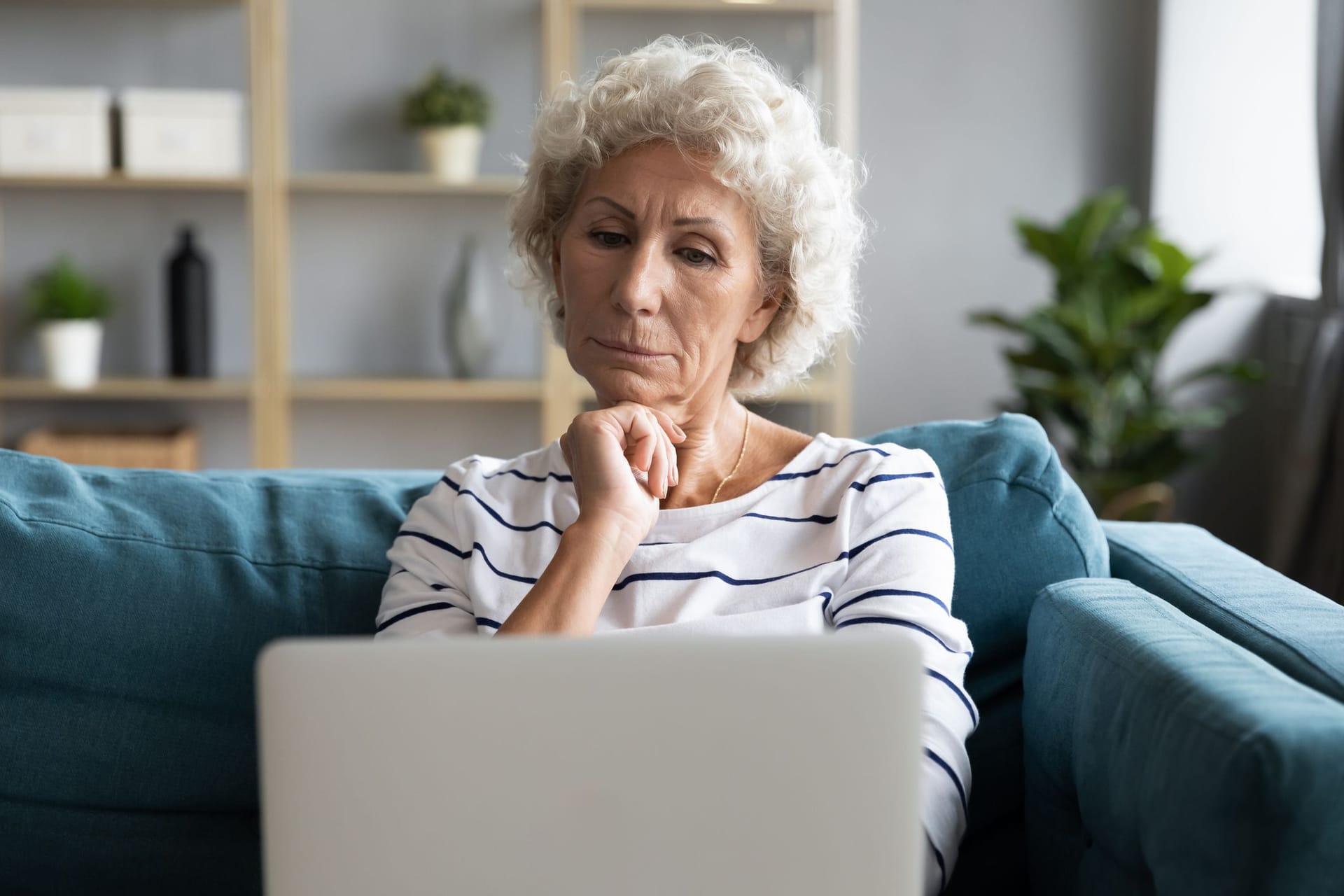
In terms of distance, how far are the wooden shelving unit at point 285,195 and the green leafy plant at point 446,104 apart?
0.17 m

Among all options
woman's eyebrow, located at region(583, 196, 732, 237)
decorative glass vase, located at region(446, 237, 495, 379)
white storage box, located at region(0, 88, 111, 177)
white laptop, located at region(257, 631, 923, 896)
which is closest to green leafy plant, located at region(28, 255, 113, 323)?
white storage box, located at region(0, 88, 111, 177)

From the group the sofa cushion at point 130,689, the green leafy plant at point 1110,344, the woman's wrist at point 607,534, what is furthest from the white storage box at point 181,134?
the woman's wrist at point 607,534

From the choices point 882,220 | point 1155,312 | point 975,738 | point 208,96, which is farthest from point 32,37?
point 975,738

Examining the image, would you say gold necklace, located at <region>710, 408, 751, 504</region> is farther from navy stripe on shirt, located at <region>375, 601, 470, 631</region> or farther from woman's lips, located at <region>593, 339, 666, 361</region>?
navy stripe on shirt, located at <region>375, 601, 470, 631</region>

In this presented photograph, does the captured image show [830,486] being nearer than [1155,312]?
Yes

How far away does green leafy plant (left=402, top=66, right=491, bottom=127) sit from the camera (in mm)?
3822

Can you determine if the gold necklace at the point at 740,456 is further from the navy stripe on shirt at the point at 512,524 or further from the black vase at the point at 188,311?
the black vase at the point at 188,311

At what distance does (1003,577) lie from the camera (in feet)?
4.99

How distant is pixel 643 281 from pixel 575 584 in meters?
0.37

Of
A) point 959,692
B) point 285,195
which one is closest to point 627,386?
point 959,692

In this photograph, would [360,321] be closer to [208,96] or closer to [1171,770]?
[208,96]

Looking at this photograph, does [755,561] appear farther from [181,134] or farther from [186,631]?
[181,134]

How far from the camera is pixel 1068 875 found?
1.30 m

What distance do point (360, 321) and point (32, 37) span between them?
123cm
